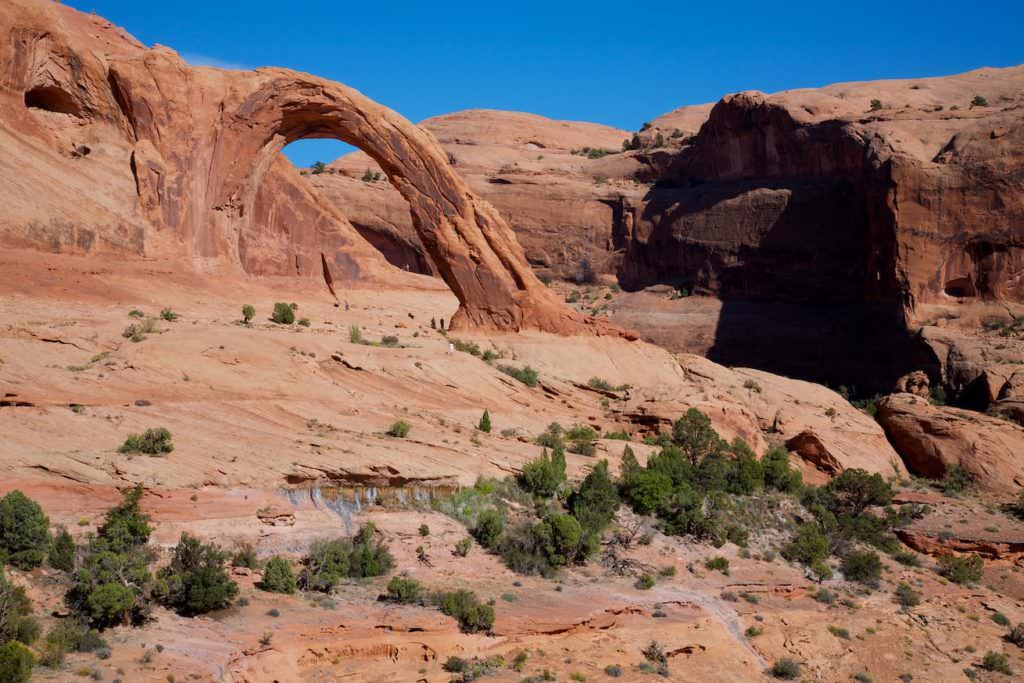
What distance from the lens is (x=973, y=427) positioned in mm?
35469

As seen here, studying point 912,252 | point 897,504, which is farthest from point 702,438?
point 912,252

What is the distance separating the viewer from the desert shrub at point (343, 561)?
18.7 meters

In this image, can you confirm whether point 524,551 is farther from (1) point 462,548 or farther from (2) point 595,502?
(2) point 595,502

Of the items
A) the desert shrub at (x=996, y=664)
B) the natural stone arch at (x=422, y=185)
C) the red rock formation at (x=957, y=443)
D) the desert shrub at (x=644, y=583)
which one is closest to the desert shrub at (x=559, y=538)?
the desert shrub at (x=644, y=583)

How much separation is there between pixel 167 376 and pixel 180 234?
8.02 metres

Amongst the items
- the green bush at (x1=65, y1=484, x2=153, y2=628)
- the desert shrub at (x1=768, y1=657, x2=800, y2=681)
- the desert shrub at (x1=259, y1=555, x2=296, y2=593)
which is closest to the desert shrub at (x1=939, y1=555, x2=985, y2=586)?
the desert shrub at (x1=768, y1=657, x2=800, y2=681)

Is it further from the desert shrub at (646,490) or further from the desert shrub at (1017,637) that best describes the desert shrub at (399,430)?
the desert shrub at (1017,637)

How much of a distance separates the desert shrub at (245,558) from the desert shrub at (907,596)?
15.5 m

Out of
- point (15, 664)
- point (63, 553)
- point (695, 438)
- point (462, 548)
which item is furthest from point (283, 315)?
point (15, 664)

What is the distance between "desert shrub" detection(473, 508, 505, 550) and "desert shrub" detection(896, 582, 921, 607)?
405 inches

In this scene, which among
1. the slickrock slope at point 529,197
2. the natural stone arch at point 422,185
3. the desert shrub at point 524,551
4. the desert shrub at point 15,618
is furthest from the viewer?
the slickrock slope at point 529,197

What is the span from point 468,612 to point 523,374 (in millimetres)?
12856

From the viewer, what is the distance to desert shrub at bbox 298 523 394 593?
1870 cm

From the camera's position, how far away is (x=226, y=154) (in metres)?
31.2
